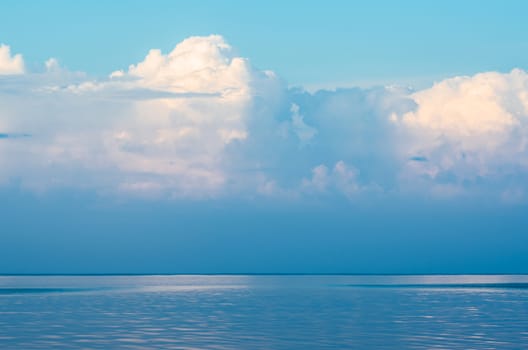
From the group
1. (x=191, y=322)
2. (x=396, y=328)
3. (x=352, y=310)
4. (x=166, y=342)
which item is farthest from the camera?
(x=352, y=310)

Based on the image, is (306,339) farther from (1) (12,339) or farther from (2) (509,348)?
(1) (12,339)

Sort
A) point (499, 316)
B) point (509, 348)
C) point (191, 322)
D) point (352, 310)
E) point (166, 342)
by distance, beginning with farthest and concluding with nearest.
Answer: point (352, 310) → point (499, 316) → point (191, 322) → point (166, 342) → point (509, 348)

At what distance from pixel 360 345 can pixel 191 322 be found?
1751 cm

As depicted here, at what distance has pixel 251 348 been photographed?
128ft

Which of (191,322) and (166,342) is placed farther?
(191,322)

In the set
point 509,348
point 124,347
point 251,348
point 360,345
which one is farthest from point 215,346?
point 509,348

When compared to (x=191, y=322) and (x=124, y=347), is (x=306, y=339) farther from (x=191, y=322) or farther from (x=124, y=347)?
(x=191, y=322)

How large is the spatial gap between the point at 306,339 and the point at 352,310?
86.5ft

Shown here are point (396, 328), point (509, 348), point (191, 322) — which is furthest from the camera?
point (191, 322)

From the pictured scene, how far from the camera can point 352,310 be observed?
68688 millimetres

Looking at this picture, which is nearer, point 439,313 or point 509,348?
point 509,348

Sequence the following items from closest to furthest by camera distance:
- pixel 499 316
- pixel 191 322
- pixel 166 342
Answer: pixel 166 342, pixel 191 322, pixel 499 316

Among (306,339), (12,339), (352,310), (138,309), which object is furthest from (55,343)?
(352,310)

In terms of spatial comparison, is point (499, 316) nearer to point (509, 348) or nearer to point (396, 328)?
point (396, 328)
